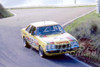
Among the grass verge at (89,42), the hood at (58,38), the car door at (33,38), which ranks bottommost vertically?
the grass verge at (89,42)

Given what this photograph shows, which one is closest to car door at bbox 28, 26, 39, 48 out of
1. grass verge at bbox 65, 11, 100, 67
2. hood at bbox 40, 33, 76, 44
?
hood at bbox 40, 33, 76, 44

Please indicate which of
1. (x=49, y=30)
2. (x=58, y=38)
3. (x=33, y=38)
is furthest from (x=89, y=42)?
(x=33, y=38)

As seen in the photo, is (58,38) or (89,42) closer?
(58,38)

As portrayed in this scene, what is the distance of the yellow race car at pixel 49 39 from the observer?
13.4m

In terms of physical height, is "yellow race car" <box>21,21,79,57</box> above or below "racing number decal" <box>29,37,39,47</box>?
above

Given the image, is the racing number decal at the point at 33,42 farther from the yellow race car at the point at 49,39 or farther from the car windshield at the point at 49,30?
the car windshield at the point at 49,30

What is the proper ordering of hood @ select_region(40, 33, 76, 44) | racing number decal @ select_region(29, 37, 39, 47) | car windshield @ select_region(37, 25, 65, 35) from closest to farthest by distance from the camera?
1. hood @ select_region(40, 33, 76, 44)
2. racing number decal @ select_region(29, 37, 39, 47)
3. car windshield @ select_region(37, 25, 65, 35)

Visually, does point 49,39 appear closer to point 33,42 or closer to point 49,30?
point 49,30

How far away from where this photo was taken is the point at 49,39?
13.9m

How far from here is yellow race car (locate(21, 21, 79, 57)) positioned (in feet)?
44.0

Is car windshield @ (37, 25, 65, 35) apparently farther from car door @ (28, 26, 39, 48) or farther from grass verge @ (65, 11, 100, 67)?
grass verge @ (65, 11, 100, 67)

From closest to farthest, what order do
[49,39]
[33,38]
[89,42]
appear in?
[49,39] < [89,42] < [33,38]

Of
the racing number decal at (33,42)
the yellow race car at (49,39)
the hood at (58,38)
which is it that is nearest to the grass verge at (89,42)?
the yellow race car at (49,39)

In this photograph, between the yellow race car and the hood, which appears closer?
the yellow race car
